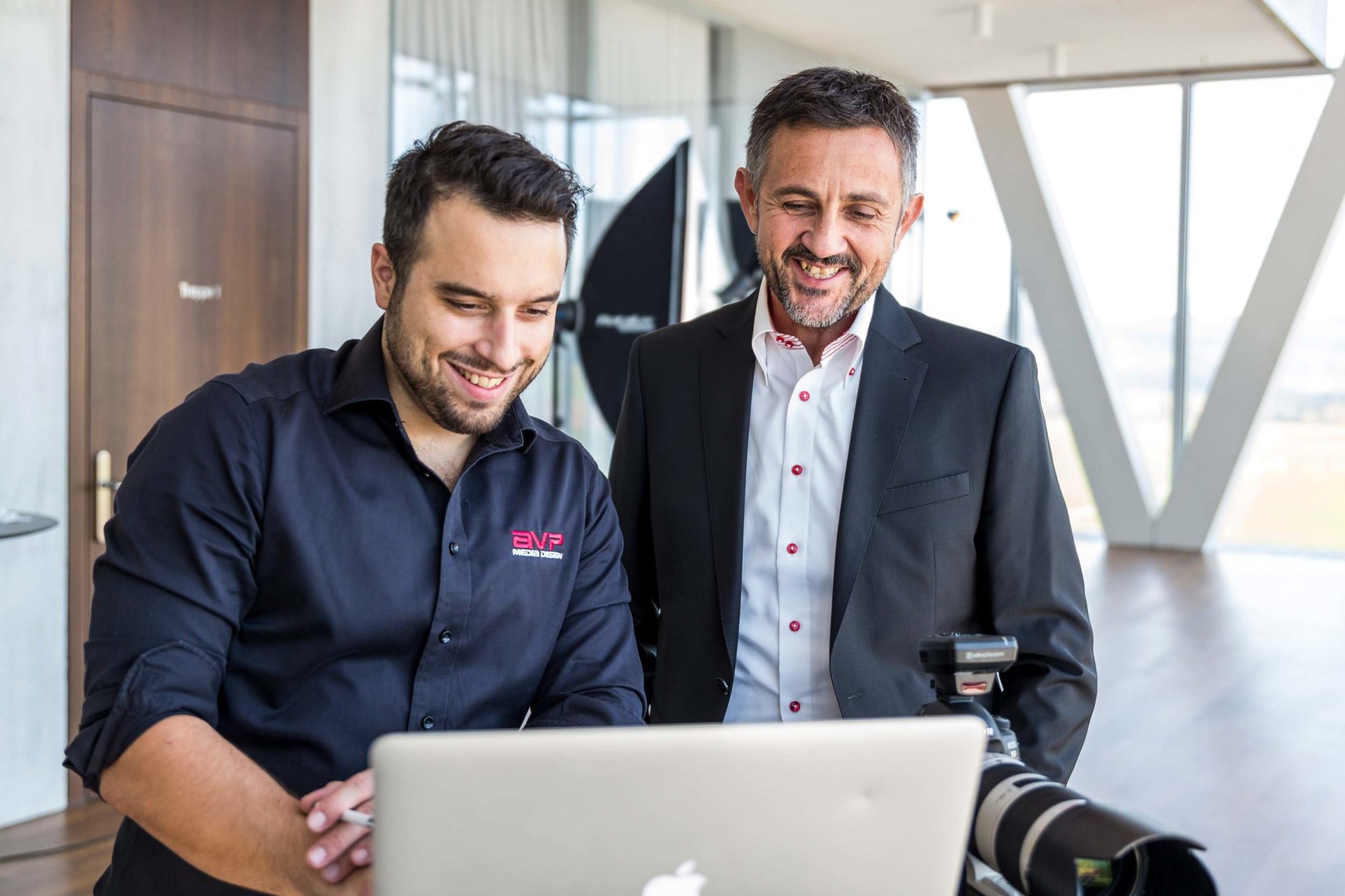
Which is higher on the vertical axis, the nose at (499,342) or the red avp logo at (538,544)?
the nose at (499,342)

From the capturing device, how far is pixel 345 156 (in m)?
5.29

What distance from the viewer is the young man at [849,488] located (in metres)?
1.83

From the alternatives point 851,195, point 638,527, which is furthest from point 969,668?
point 638,527

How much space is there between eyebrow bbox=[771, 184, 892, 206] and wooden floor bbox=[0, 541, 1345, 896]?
8.32 ft

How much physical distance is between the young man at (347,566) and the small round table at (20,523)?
2.20m

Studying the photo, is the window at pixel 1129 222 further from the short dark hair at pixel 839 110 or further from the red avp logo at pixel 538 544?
the red avp logo at pixel 538 544

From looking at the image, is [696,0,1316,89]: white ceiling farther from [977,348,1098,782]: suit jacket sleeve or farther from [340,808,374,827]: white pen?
[340,808,374,827]: white pen

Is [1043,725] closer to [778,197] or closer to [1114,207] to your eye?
[778,197]

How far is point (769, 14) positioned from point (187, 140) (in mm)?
4339

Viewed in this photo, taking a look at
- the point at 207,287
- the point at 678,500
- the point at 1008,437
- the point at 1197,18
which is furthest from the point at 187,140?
the point at 1197,18

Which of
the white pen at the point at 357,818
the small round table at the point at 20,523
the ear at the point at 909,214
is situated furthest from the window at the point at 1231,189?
the white pen at the point at 357,818

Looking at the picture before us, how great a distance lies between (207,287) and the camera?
4793 millimetres

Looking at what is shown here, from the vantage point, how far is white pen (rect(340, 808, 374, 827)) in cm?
→ 125

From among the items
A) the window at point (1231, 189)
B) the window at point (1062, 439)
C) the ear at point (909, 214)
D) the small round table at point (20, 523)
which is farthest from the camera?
the window at point (1062, 439)
